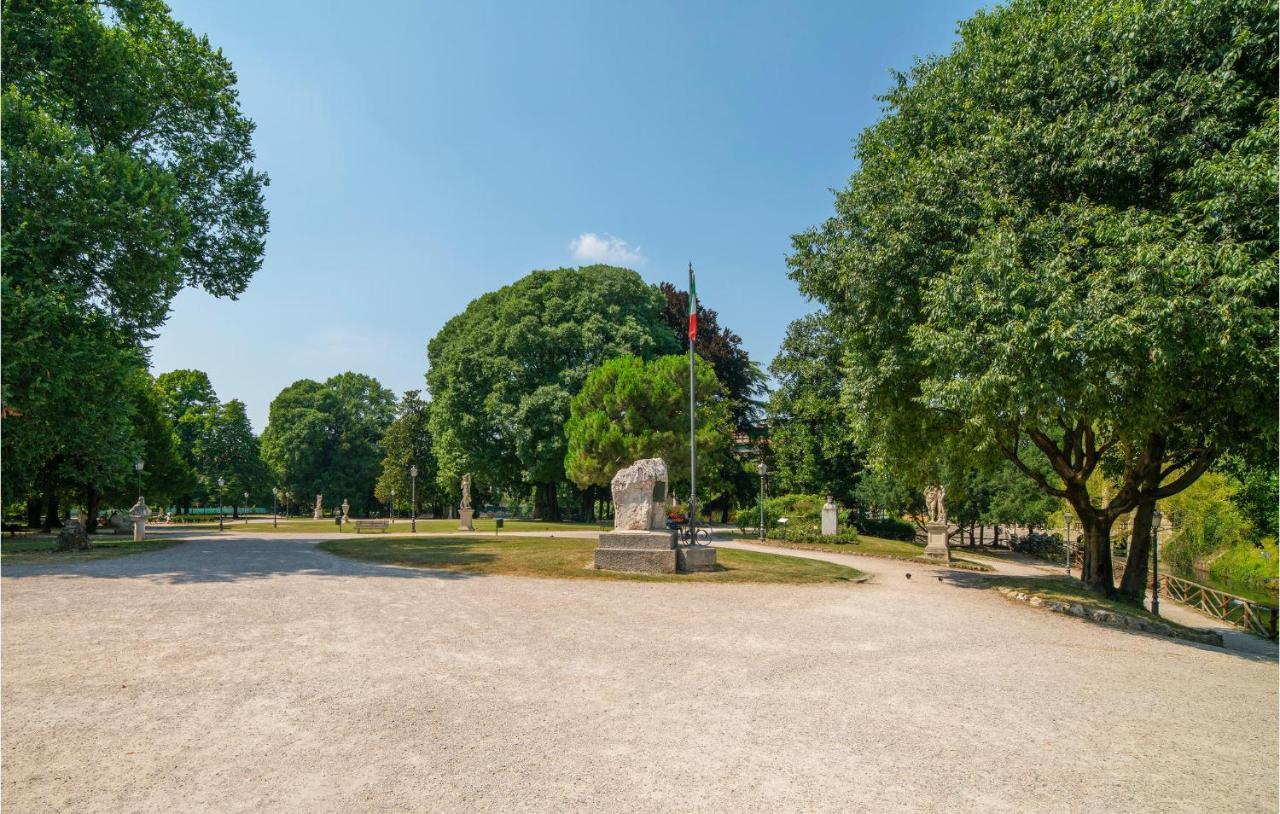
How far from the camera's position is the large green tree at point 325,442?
182 ft

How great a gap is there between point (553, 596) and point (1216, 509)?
112ft

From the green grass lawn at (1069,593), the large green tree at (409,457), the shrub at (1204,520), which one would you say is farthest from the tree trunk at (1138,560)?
the large green tree at (409,457)

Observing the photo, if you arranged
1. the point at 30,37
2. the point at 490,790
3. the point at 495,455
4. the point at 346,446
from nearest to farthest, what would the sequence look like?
the point at 490,790, the point at 30,37, the point at 495,455, the point at 346,446

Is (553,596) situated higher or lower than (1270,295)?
lower

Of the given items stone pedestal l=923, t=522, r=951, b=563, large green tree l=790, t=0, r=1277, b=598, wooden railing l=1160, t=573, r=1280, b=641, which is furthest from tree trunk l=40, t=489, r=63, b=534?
A: wooden railing l=1160, t=573, r=1280, b=641

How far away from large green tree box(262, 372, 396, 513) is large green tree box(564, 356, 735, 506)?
3324 centimetres

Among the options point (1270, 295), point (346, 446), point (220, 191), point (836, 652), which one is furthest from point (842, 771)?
point (346, 446)

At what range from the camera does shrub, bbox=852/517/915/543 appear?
33344 mm

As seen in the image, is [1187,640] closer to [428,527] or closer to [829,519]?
[829,519]

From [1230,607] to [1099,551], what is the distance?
6217 mm

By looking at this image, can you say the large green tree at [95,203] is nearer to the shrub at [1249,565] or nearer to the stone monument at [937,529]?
the stone monument at [937,529]

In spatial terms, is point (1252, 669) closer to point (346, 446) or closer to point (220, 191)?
point (220, 191)

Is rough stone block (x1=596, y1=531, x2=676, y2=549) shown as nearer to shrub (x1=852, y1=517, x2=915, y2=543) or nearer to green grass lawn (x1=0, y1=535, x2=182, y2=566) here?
green grass lawn (x1=0, y1=535, x2=182, y2=566)

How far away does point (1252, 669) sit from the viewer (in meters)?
8.00
